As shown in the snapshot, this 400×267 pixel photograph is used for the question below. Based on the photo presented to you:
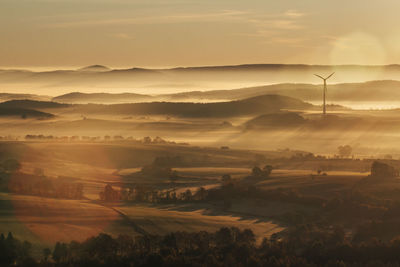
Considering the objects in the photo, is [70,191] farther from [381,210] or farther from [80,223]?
[381,210]

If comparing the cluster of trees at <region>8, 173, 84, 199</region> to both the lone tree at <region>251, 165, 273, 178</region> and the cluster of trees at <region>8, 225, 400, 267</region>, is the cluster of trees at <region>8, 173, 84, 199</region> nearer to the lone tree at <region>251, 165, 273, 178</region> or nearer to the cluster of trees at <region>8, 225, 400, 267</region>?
the cluster of trees at <region>8, 225, 400, 267</region>

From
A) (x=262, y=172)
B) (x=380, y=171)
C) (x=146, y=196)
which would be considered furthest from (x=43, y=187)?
(x=380, y=171)

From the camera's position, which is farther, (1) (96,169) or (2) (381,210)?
(1) (96,169)

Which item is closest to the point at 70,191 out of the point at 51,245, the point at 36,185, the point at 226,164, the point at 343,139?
the point at 36,185

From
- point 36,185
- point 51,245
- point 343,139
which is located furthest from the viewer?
point 343,139

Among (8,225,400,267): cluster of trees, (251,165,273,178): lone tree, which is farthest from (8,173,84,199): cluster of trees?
(251,165,273,178): lone tree

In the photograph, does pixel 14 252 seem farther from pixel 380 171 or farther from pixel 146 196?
pixel 380 171
